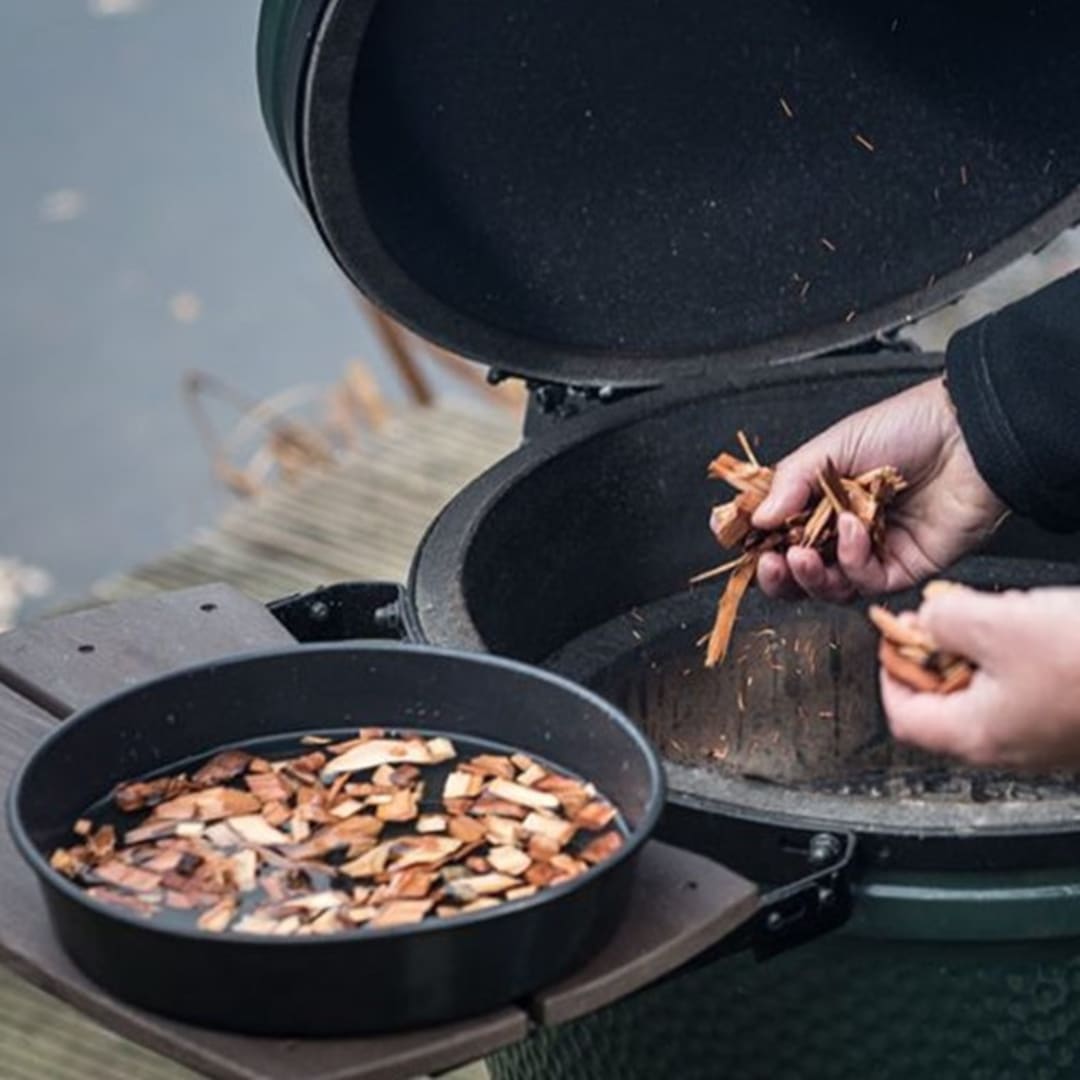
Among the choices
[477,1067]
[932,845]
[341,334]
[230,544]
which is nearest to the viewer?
[932,845]

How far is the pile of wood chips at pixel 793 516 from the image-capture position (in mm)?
2305

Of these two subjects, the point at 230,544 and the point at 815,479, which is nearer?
the point at 815,479

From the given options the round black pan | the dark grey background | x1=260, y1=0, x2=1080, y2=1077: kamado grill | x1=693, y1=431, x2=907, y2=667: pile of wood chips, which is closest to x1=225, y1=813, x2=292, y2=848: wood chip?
the round black pan

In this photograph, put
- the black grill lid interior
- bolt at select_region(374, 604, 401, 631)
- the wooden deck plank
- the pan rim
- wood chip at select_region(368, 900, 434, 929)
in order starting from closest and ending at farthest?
the pan rim → wood chip at select_region(368, 900, 434, 929) → bolt at select_region(374, 604, 401, 631) → the black grill lid interior → the wooden deck plank

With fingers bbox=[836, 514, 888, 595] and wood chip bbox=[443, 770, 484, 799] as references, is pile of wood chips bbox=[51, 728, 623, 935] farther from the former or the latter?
fingers bbox=[836, 514, 888, 595]

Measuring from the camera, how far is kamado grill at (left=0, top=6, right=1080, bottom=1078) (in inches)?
85.8

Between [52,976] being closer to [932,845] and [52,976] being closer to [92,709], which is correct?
[92,709]

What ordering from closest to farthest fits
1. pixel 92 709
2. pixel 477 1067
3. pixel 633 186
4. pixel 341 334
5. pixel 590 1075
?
pixel 92 709 < pixel 590 1075 < pixel 633 186 < pixel 477 1067 < pixel 341 334

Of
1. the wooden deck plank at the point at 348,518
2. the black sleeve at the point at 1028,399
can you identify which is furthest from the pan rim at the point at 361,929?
the wooden deck plank at the point at 348,518

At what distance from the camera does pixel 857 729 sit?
268cm

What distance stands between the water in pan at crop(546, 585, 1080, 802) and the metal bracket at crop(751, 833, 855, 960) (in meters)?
0.72

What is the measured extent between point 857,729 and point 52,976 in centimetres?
133

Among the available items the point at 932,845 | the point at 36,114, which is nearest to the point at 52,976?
the point at 932,845

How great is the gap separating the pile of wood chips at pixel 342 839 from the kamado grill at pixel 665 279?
271mm
